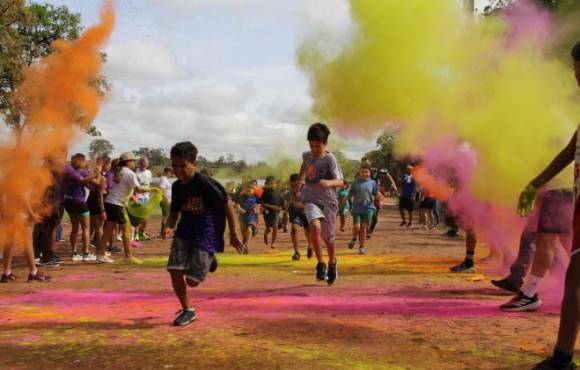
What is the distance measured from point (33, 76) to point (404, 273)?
232 inches

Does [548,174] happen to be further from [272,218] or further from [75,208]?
[272,218]

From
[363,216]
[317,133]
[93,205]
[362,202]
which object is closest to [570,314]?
[317,133]

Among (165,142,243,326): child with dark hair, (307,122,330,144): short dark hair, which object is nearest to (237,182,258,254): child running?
(307,122,330,144): short dark hair

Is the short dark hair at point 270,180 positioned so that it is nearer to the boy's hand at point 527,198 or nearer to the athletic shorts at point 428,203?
the athletic shorts at point 428,203

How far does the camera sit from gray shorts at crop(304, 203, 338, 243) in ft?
21.4

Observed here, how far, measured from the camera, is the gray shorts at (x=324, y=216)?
6.51 metres

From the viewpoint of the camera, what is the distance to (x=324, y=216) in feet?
21.5

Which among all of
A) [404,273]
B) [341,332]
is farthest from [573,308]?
[404,273]

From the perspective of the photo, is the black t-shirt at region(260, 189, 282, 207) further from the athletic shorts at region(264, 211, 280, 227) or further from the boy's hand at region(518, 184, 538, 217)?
the boy's hand at region(518, 184, 538, 217)

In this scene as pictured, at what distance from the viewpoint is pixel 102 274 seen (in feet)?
26.2

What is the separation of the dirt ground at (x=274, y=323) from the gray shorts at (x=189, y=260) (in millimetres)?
430

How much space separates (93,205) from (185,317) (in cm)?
565

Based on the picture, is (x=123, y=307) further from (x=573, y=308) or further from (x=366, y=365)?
(x=573, y=308)

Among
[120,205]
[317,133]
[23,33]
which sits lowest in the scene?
[120,205]
